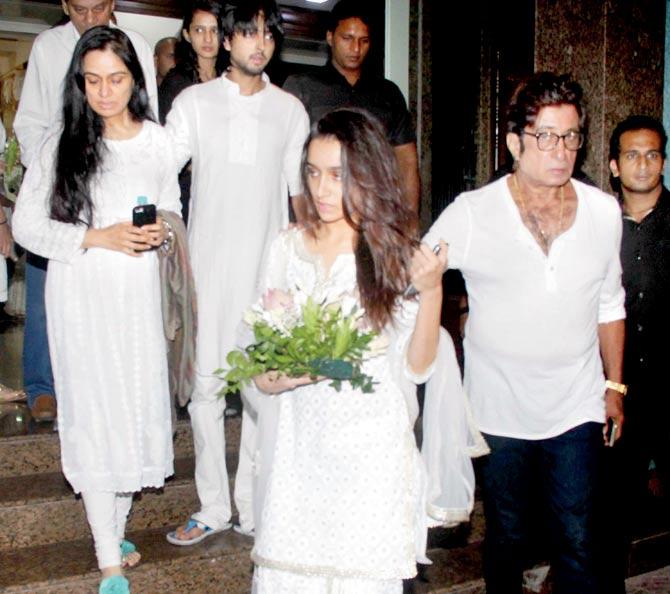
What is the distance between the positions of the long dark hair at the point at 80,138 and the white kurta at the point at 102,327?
0.04 metres

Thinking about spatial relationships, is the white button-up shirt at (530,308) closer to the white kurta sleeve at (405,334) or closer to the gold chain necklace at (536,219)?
the gold chain necklace at (536,219)

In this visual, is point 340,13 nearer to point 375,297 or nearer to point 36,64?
point 36,64

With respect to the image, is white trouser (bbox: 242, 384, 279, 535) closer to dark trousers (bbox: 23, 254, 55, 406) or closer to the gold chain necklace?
the gold chain necklace

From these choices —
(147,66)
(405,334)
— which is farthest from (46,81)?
(405,334)

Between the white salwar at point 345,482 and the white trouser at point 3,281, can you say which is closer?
the white salwar at point 345,482

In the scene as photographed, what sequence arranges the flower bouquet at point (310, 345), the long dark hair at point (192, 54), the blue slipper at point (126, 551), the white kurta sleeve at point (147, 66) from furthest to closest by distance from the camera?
the long dark hair at point (192, 54), the white kurta sleeve at point (147, 66), the blue slipper at point (126, 551), the flower bouquet at point (310, 345)

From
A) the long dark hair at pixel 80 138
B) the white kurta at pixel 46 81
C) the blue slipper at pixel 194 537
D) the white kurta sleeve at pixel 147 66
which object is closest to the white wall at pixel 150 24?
the white kurta at pixel 46 81

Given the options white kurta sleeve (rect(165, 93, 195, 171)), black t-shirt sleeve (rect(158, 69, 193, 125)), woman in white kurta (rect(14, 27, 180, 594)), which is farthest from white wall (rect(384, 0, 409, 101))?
woman in white kurta (rect(14, 27, 180, 594))

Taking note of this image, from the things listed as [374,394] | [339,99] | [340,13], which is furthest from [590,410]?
[340,13]

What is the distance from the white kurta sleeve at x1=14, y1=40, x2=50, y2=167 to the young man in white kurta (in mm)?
769

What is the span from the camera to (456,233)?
3176 mm

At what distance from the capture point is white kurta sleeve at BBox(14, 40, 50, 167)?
13.6 ft

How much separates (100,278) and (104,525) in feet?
3.18

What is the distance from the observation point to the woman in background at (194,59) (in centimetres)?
461
